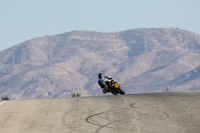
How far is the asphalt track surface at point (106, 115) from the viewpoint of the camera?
13.4 meters

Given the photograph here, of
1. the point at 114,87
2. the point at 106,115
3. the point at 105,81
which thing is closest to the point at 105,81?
the point at 105,81

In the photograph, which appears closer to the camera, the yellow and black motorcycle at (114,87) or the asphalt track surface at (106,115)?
the asphalt track surface at (106,115)

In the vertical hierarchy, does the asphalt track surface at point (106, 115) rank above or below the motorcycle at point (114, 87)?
above

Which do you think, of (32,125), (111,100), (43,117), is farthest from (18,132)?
(111,100)

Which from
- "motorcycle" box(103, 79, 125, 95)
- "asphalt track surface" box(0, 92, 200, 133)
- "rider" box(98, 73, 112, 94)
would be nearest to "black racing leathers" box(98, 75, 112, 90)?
"rider" box(98, 73, 112, 94)

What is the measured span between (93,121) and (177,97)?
221 inches

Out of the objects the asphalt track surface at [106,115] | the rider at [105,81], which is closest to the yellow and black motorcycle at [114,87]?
the rider at [105,81]

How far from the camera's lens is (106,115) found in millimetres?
15258

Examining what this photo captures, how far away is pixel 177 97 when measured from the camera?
1895 centimetres

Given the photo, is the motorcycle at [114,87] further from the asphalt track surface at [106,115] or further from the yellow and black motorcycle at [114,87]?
the asphalt track surface at [106,115]

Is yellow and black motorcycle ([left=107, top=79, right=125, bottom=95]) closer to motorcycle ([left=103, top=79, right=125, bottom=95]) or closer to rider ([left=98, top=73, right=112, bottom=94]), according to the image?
motorcycle ([left=103, top=79, right=125, bottom=95])

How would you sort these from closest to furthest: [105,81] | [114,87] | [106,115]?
1. [106,115]
2. [114,87]
3. [105,81]

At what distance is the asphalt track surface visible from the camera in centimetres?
1338

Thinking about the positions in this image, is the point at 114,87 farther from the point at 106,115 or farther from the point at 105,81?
the point at 106,115
